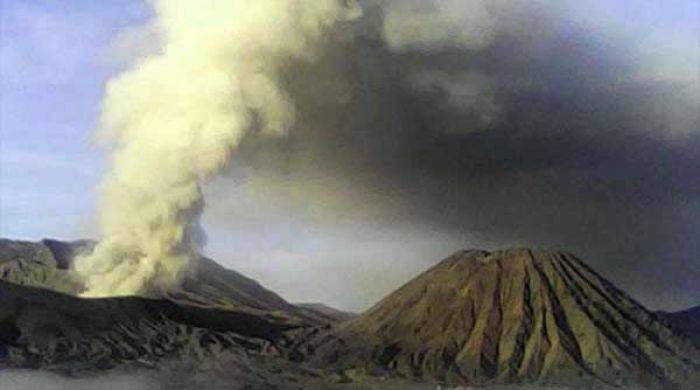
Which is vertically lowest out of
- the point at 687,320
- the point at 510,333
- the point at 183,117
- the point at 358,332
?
the point at 358,332

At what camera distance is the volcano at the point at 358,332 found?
5375mm

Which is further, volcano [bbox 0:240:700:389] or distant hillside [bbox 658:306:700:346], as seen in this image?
distant hillside [bbox 658:306:700:346]

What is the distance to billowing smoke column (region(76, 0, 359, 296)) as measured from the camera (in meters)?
5.41

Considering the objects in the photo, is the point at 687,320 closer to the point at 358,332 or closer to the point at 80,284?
the point at 358,332

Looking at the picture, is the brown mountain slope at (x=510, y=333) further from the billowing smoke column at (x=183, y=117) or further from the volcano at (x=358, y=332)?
the billowing smoke column at (x=183, y=117)

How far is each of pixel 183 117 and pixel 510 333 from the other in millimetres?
2378

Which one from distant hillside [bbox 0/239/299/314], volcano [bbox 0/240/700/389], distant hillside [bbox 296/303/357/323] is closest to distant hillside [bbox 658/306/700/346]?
volcano [bbox 0/240/700/389]

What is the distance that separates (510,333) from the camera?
579cm

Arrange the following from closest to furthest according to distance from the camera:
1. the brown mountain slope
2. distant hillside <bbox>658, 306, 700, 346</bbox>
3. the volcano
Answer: the volcano, the brown mountain slope, distant hillside <bbox>658, 306, 700, 346</bbox>

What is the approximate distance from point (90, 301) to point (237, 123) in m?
1.35

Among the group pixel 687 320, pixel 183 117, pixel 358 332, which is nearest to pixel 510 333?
pixel 358 332

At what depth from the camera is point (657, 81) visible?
5.81 m

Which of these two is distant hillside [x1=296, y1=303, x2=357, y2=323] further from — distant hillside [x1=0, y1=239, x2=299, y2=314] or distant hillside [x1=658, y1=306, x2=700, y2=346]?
distant hillside [x1=658, y1=306, x2=700, y2=346]

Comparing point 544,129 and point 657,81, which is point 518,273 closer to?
point 544,129
